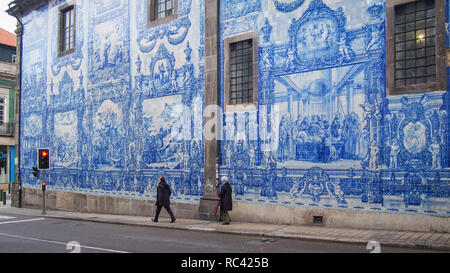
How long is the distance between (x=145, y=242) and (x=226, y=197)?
10.7ft

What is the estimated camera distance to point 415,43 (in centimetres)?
1082

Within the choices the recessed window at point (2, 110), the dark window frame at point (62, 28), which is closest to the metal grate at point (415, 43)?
the dark window frame at point (62, 28)

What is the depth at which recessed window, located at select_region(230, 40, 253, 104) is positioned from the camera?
13.8m

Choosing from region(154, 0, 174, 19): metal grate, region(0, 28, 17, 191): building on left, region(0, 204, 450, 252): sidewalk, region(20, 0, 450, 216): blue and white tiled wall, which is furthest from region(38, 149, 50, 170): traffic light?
region(0, 28, 17, 191): building on left

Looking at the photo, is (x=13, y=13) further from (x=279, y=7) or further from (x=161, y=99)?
(x=279, y=7)

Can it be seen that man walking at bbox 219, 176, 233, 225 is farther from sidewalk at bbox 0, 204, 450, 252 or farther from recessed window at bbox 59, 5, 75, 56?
recessed window at bbox 59, 5, 75, 56

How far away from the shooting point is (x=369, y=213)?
1095 cm

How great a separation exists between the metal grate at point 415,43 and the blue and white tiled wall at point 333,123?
0.47m

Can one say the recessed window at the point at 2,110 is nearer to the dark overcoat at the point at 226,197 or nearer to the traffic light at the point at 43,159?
the traffic light at the point at 43,159

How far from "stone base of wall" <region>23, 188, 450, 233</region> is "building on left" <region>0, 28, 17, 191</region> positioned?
64.6 feet

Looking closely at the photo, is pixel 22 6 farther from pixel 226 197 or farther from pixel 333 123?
pixel 333 123

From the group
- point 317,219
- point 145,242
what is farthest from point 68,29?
point 317,219

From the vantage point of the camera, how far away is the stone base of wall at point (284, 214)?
10.3 meters
